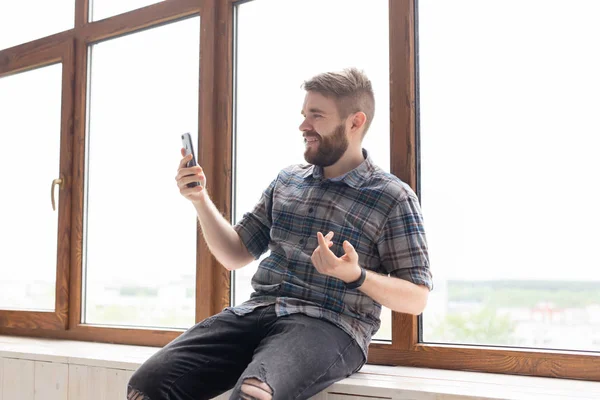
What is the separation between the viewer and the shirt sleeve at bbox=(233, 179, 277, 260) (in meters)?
1.96

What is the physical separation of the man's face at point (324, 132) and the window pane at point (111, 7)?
1156mm

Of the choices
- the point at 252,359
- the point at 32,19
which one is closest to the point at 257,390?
the point at 252,359

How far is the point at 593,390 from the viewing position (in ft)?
5.08

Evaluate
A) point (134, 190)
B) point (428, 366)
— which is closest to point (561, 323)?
point (428, 366)

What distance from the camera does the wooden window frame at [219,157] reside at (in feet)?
5.91

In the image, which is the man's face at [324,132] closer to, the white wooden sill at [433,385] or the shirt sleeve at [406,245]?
the shirt sleeve at [406,245]

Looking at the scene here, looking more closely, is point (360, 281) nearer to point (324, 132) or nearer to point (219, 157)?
point (324, 132)

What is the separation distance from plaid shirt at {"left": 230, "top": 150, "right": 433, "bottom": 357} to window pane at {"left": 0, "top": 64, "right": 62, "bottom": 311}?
139cm

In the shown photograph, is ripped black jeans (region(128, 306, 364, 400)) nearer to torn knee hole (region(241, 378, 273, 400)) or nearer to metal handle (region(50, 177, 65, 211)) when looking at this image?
torn knee hole (region(241, 378, 273, 400))

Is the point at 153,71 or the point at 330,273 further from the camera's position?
the point at 153,71

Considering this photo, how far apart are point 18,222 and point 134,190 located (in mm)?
733

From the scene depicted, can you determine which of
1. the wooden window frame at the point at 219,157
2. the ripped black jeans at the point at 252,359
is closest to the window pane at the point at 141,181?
the wooden window frame at the point at 219,157

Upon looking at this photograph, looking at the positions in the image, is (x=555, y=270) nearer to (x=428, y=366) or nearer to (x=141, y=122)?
(x=428, y=366)

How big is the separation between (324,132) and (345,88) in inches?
5.3
